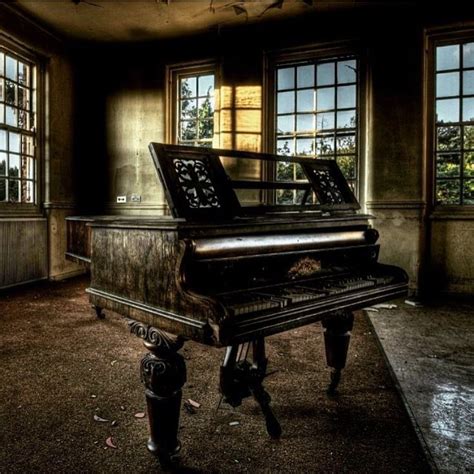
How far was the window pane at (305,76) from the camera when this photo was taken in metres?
6.02

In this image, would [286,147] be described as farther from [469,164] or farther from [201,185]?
[201,185]

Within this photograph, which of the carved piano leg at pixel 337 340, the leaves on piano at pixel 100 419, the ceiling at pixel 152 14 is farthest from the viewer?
the ceiling at pixel 152 14

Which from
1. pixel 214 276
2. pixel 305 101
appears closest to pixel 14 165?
pixel 305 101

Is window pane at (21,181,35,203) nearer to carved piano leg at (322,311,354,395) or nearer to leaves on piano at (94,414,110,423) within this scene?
leaves on piano at (94,414,110,423)

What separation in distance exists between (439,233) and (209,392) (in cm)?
419

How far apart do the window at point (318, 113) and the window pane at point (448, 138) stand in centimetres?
111

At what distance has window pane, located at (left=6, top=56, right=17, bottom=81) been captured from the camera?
5.66m

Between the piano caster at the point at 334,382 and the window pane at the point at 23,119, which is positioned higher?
the window pane at the point at 23,119

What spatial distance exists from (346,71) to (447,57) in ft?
4.32

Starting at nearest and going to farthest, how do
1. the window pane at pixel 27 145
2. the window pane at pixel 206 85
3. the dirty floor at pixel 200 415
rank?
the dirty floor at pixel 200 415 → the window pane at pixel 27 145 → the window pane at pixel 206 85

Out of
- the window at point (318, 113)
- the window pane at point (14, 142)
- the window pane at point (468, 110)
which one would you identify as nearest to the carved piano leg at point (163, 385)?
the window at point (318, 113)

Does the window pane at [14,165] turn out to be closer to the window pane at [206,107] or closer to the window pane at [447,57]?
the window pane at [206,107]

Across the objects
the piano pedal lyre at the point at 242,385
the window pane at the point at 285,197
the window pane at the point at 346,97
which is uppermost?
the window pane at the point at 346,97

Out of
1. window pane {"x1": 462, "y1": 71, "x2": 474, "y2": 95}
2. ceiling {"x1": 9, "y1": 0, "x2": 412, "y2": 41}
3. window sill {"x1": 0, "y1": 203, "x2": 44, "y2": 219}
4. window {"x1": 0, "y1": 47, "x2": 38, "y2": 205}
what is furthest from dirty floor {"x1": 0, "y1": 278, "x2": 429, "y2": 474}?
ceiling {"x1": 9, "y1": 0, "x2": 412, "y2": 41}
